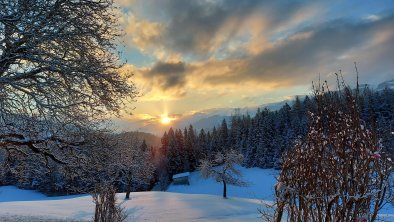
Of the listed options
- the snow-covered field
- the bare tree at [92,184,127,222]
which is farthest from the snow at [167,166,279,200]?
the bare tree at [92,184,127,222]

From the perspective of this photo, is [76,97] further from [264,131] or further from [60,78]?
[264,131]

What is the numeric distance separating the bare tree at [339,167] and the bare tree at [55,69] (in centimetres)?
556

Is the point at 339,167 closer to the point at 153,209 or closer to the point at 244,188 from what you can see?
the point at 153,209

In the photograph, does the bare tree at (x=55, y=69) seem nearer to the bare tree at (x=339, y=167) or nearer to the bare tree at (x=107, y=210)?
the bare tree at (x=107, y=210)

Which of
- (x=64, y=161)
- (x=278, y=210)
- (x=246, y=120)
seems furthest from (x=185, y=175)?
(x=278, y=210)

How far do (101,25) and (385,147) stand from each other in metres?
7.18

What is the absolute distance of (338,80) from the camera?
4.08 meters

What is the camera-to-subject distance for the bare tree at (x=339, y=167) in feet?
→ 11.6

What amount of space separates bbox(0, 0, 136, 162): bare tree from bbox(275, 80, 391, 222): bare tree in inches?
219

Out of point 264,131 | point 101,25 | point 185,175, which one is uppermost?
point 101,25

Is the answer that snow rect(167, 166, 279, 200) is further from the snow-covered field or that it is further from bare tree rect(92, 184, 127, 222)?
bare tree rect(92, 184, 127, 222)

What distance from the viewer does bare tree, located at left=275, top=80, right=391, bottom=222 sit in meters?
3.55

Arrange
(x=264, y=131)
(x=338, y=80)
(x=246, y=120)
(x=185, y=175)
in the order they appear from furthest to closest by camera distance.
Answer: (x=246, y=120)
(x=264, y=131)
(x=185, y=175)
(x=338, y=80)

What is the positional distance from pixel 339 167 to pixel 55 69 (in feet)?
21.2
